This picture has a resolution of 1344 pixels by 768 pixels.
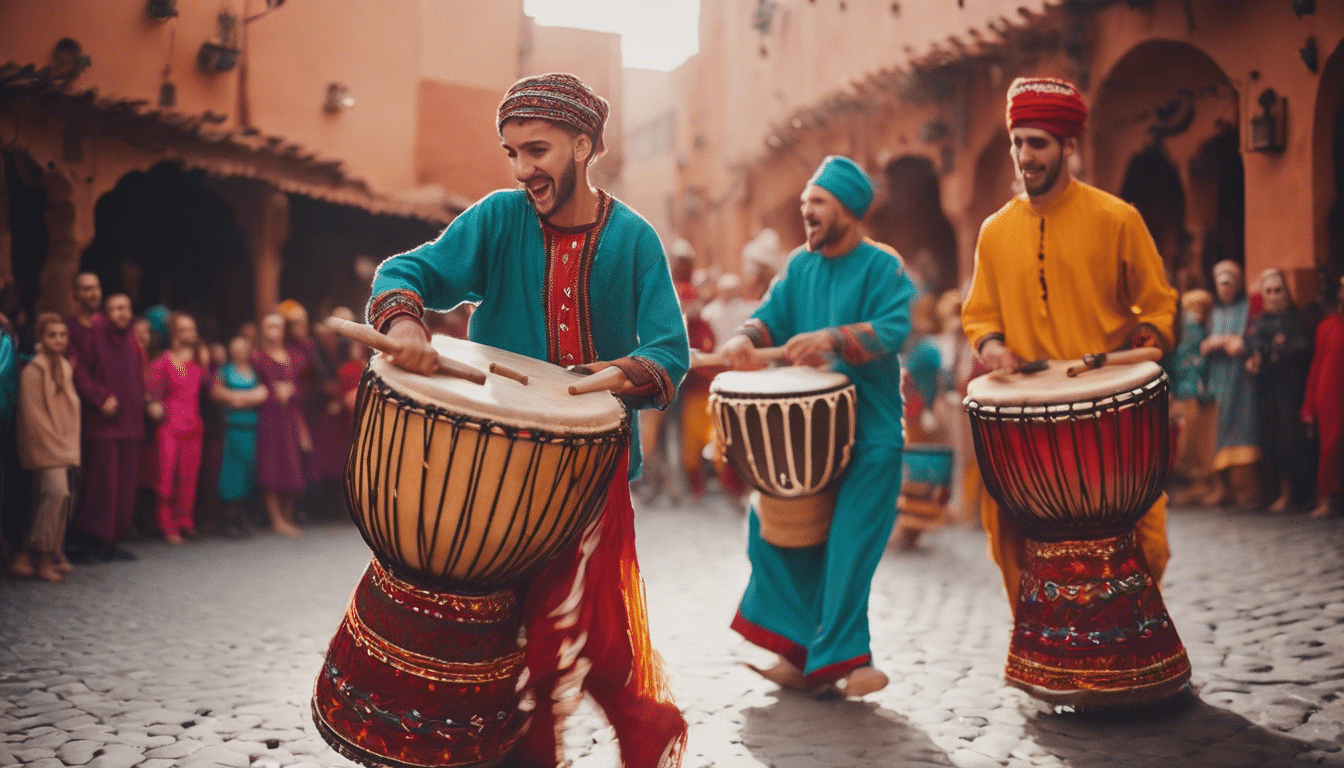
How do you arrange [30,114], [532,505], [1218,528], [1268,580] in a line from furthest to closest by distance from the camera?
[1218,528]
[30,114]
[1268,580]
[532,505]

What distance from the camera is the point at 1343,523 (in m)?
8.13

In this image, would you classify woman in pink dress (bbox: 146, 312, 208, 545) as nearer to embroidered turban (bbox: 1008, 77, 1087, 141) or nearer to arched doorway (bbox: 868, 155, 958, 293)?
embroidered turban (bbox: 1008, 77, 1087, 141)

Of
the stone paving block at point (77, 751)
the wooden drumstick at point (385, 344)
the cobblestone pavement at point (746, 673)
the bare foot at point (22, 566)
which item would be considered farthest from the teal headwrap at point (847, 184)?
the bare foot at point (22, 566)

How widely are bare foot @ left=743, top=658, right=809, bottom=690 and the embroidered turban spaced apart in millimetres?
2106

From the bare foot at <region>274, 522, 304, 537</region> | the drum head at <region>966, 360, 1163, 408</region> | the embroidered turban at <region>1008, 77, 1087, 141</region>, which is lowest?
the bare foot at <region>274, 522, 304, 537</region>

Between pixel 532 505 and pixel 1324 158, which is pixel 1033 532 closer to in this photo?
pixel 532 505

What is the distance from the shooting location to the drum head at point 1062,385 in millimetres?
3705

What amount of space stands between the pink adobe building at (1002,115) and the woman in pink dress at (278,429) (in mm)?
7268

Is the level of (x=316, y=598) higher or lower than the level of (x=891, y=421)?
lower

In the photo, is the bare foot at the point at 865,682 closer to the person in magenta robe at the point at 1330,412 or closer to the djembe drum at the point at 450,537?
the djembe drum at the point at 450,537

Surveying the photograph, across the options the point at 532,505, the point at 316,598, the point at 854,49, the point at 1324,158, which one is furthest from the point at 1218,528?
the point at 854,49

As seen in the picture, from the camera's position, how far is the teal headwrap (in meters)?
4.70

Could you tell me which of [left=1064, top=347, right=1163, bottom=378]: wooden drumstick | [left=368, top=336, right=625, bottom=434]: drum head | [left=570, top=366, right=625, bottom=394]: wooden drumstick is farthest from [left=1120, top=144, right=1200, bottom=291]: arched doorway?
[left=368, top=336, right=625, bottom=434]: drum head

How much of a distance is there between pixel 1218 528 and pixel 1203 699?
493 centimetres
